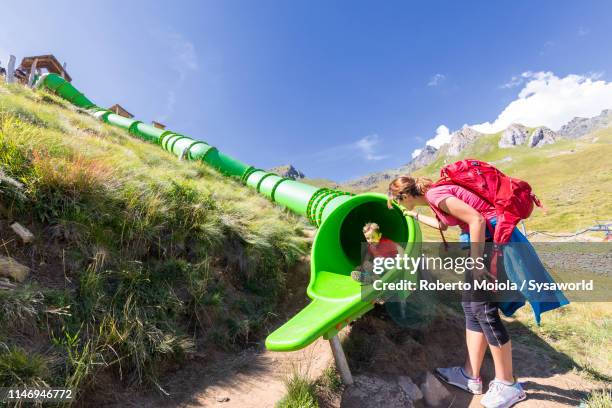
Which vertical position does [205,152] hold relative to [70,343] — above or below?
above

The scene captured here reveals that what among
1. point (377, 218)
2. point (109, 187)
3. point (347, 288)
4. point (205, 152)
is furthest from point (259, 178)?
point (347, 288)

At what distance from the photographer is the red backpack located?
2404 mm

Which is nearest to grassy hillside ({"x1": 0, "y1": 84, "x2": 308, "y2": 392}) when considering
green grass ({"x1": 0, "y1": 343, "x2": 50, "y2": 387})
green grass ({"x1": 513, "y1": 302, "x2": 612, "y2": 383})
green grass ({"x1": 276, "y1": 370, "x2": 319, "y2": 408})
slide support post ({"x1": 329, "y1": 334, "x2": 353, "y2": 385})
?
green grass ({"x1": 0, "y1": 343, "x2": 50, "y2": 387})

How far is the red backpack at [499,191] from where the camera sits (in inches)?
94.7

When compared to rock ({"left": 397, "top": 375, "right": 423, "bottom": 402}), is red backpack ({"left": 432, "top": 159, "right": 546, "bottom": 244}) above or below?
above

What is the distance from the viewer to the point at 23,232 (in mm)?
2943

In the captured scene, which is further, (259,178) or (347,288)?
(259,178)

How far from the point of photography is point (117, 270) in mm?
3180

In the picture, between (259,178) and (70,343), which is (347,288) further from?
(259,178)

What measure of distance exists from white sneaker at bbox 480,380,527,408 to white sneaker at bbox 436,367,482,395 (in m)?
0.20

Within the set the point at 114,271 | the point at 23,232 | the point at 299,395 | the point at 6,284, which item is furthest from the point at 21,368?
the point at 299,395

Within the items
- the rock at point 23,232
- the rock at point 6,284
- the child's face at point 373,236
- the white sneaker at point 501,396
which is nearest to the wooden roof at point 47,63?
the rock at point 23,232

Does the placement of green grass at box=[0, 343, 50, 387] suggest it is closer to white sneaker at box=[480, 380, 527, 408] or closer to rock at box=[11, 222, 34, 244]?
rock at box=[11, 222, 34, 244]

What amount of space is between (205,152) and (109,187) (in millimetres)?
6379
